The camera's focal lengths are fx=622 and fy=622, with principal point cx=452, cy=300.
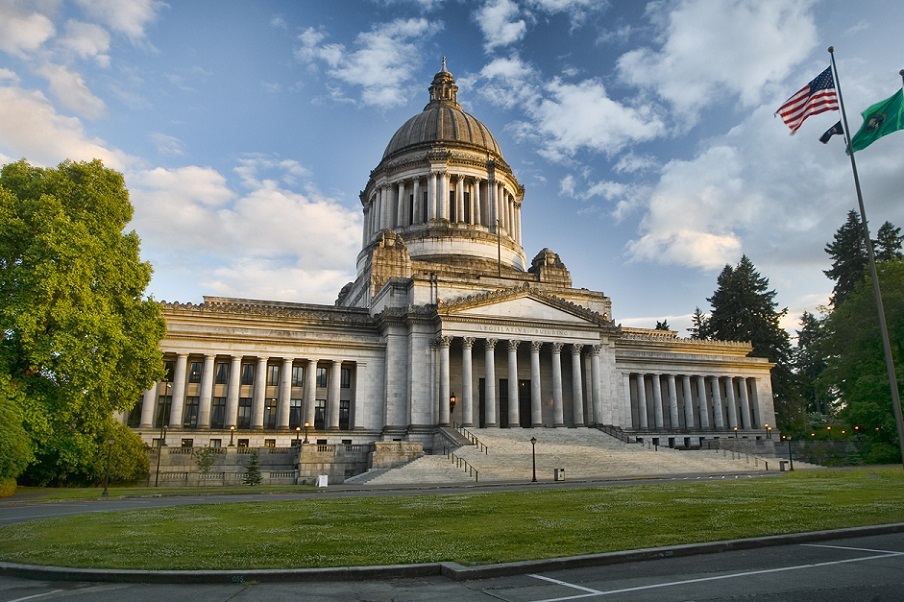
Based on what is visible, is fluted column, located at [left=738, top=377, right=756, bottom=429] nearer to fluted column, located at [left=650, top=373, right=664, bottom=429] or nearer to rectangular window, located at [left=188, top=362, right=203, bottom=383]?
fluted column, located at [left=650, top=373, right=664, bottom=429]

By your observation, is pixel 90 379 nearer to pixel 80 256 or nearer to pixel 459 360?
pixel 80 256

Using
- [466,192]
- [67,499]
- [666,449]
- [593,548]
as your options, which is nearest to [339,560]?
[593,548]

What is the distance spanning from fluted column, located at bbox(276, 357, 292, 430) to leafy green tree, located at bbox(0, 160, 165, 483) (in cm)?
1986

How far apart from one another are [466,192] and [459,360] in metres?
28.6

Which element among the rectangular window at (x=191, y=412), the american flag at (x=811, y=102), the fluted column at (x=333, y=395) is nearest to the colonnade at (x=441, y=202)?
the fluted column at (x=333, y=395)

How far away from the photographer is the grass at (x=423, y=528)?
11.3 m

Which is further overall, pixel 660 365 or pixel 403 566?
pixel 660 365

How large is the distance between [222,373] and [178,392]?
454 cm

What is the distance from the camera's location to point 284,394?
182 ft

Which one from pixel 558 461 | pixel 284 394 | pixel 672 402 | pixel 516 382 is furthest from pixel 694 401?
pixel 284 394

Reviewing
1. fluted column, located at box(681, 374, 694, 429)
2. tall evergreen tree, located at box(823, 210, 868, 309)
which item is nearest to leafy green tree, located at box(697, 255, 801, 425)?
tall evergreen tree, located at box(823, 210, 868, 309)

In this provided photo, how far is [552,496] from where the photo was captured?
22.8 meters

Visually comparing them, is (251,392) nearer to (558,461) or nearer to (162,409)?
(162,409)

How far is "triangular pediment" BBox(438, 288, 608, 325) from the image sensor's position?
55.9m
